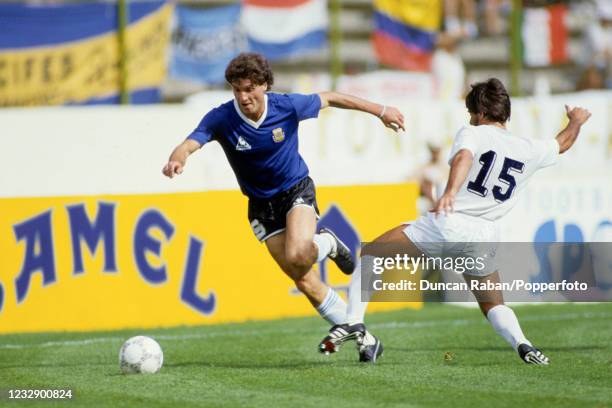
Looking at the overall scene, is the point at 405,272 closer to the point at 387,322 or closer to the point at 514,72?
the point at 387,322

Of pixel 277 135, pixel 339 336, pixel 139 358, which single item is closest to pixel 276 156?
pixel 277 135

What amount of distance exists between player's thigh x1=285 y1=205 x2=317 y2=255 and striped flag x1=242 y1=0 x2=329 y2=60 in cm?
729

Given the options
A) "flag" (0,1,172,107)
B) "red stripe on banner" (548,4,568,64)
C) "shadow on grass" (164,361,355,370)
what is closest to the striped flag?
"flag" (0,1,172,107)

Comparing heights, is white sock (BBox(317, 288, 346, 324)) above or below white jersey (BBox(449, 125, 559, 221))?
below

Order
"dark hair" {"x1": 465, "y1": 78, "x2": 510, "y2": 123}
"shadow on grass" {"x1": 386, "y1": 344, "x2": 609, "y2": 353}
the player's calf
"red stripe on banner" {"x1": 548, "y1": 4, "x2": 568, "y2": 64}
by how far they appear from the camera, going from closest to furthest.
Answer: "dark hair" {"x1": 465, "y1": 78, "x2": 510, "y2": 123} → the player's calf → "shadow on grass" {"x1": 386, "y1": 344, "x2": 609, "y2": 353} → "red stripe on banner" {"x1": 548, "y1": 4, "x2": 568, "y2": 64}

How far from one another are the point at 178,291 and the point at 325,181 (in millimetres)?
Result: 4418

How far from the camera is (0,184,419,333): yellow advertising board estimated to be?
480 inches

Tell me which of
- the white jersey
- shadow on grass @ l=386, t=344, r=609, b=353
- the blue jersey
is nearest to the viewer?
the white jersey

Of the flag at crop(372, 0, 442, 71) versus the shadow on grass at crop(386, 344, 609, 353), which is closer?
the shadow on grass at crop(386, 344, 609, 353)

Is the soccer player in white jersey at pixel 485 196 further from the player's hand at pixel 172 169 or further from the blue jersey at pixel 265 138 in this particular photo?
the player's hand at pixel 172 169

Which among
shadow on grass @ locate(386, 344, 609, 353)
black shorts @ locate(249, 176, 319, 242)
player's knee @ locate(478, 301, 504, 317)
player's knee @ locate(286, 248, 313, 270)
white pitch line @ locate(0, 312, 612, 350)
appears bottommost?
white pitch line @ locate(0, 312, 612, 350)

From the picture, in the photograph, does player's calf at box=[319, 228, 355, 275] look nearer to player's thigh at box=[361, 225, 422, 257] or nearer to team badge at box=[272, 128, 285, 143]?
player's thigh at box=[361, 225, 422, 257]

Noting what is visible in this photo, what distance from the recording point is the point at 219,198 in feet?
42.6

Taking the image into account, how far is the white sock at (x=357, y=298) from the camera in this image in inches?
347
